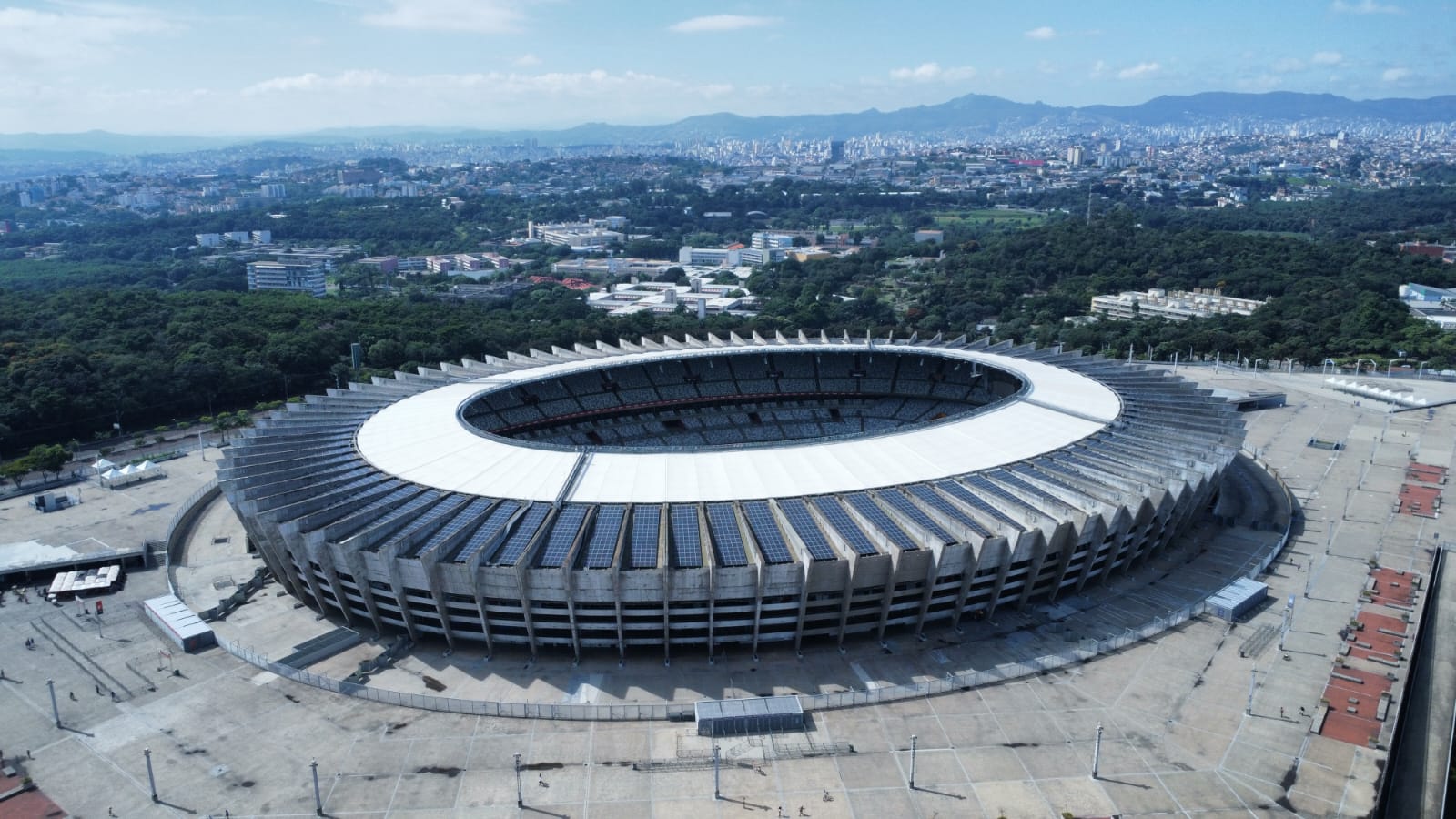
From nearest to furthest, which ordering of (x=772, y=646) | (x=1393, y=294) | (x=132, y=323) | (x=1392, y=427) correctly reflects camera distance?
(x=772, y=646), (x=1392, y=427), (x=132, y=323), (x=1393, y=294)

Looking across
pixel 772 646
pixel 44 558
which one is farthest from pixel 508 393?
pixel 772 646

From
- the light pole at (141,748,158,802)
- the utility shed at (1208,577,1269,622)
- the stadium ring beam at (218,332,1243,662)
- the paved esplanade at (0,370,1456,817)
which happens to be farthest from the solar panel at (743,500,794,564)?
the light pole at (141,748,158,802)

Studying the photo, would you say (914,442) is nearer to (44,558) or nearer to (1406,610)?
(1406,610)

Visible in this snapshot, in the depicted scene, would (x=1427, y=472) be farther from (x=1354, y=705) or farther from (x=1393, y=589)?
(x=1354, y=705)

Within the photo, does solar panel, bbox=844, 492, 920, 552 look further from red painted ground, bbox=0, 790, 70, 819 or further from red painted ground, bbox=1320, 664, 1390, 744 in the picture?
red painted ground, bbox=0, 790, 70, 819

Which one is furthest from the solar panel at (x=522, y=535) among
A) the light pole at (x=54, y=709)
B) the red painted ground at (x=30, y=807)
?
the light pole at (x=54, y=709)

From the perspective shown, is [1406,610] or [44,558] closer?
[1406,610]

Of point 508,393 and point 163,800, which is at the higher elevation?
point 508,393
